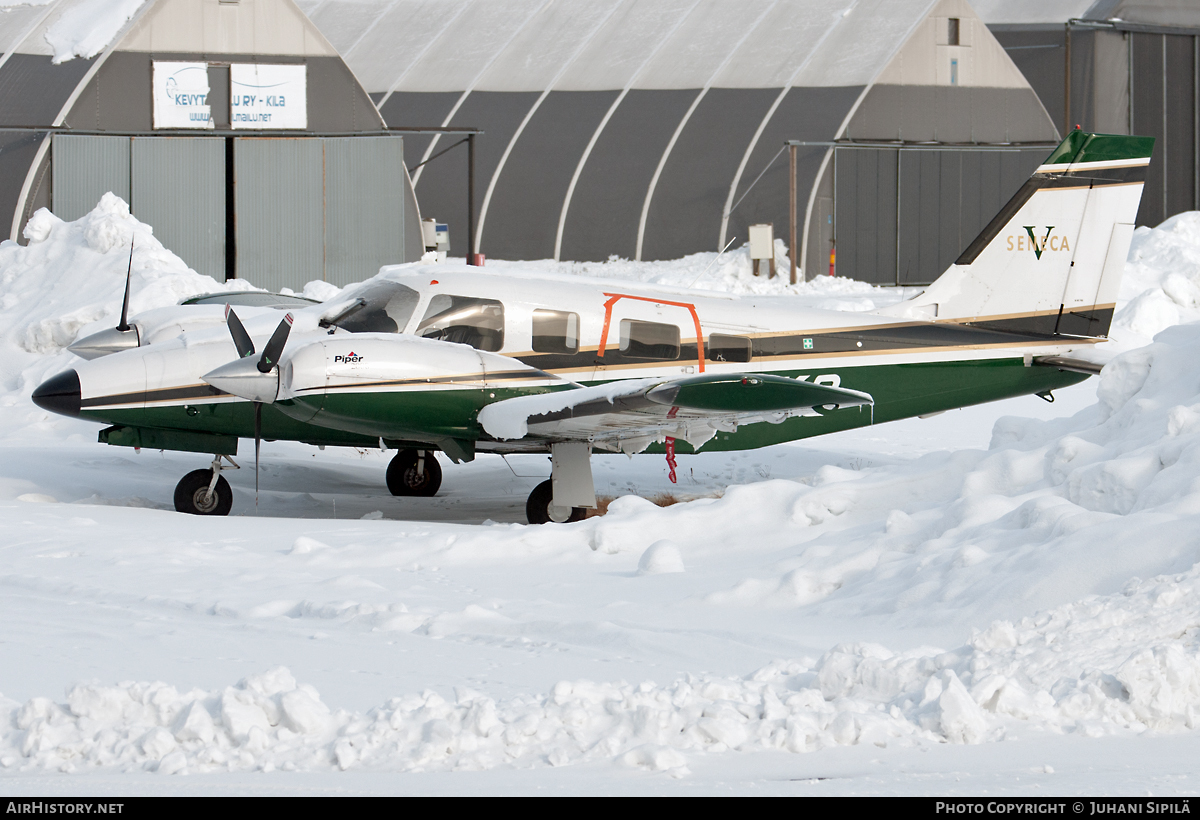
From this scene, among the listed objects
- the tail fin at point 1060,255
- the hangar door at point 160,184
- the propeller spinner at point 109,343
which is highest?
the hangar door at point 160,184

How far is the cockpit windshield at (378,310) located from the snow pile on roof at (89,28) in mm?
14336

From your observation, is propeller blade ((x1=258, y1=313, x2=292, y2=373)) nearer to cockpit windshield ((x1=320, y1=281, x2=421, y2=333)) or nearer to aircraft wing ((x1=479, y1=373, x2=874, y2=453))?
cockpit windshield ((x1=320, y1=281, x2=421, y2=333))

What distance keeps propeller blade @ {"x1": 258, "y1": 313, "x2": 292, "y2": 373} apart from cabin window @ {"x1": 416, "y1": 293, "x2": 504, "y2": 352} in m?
1.18

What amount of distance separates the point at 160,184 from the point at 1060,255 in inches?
637

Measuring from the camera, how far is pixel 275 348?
9672mm

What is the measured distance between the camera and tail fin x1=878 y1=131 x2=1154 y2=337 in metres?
12.1

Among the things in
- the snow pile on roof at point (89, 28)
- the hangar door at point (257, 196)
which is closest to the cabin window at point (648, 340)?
the hangar door at point (257, 196)

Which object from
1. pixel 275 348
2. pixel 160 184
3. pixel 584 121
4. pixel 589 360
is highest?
pixel 584 121

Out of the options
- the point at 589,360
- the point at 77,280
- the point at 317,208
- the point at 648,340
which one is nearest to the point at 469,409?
the point at 589,360

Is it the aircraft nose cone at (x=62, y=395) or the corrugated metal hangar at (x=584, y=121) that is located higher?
the corrugated metal hangar at (x=584, y=121)

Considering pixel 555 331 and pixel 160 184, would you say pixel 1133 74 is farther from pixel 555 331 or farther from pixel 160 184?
pixel 555 331

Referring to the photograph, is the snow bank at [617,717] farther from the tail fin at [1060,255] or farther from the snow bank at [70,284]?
the snow bank at [70,284]

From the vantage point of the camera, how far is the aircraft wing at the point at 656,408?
28.9ft

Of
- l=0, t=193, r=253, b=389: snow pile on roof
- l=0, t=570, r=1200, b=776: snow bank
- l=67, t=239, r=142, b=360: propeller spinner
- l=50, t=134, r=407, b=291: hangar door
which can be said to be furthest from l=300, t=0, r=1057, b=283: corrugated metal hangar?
l=0, t=570, r=1200, b=776: snow bank
